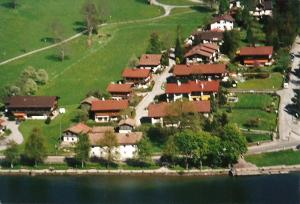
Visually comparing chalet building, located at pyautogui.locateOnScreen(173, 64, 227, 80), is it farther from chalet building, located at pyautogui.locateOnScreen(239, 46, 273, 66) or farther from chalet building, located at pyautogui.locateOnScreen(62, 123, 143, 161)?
chalet building, located at pyautogui.locateOnScreen(62, 123, 143, 161)

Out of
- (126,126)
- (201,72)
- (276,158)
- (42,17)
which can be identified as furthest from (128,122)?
(42,17)

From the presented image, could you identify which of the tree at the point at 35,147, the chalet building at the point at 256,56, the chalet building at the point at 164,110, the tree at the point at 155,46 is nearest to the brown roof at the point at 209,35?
the tree at the point at 155,46

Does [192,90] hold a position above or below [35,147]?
above

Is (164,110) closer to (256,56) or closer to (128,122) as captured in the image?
(128,122)

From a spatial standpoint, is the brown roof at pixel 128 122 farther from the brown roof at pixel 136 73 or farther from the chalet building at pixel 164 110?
the brown roof at pixel 136 73

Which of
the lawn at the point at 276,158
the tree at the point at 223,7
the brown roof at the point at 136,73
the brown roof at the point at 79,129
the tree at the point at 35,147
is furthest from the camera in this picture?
the tree at the point at 223,7

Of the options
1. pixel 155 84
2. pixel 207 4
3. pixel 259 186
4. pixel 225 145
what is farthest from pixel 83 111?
pixel 207 4
